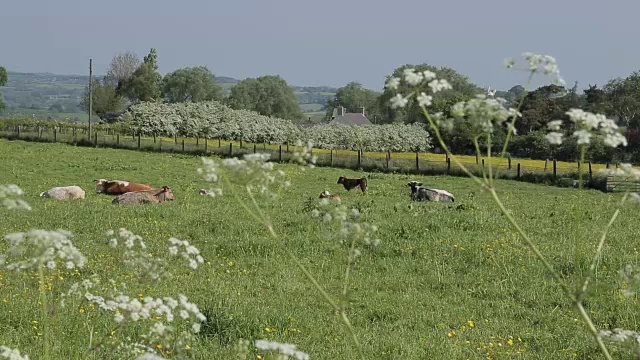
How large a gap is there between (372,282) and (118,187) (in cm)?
1953

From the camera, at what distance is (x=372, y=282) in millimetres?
12531

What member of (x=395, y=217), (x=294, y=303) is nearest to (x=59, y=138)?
(x=395, y=217)

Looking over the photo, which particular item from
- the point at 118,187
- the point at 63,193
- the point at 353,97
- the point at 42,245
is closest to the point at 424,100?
the point at 42,245

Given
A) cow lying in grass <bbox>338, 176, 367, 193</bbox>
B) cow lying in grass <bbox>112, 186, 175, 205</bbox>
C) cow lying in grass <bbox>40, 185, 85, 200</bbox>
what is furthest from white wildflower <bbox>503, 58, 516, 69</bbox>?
cow lying in grass <bbox>338, 176, 367, 193</bbox>

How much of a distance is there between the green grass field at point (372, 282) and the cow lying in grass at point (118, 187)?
7.51 meters

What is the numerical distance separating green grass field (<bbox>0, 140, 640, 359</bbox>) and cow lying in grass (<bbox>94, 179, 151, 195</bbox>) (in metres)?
7.51

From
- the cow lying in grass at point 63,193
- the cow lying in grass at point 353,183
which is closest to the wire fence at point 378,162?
the cow lying in grass at point 353,183

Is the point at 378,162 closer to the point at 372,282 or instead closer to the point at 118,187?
the point at 118,187

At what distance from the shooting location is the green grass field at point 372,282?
888cm

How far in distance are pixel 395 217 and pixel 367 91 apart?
169807mm

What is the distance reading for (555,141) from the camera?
3.51m

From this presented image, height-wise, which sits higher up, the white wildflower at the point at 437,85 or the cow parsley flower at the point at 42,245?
the white wildflower at the point at 437,85

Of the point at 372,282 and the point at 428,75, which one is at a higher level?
the point at 428,75

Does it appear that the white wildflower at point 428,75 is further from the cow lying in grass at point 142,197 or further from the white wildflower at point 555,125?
the cow lying in grass at point 142,197
